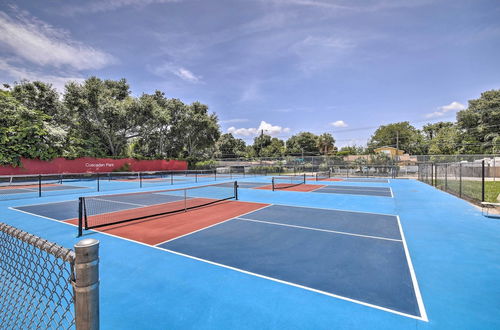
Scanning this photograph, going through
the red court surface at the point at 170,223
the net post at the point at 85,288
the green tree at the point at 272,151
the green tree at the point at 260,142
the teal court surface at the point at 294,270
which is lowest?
the teal court surface at the point at 294,270

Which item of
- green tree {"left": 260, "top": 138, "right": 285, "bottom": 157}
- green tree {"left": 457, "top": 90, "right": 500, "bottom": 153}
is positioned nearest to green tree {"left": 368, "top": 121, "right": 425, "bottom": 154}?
green tree {"left": 457, "top": 90, "right": 500, "bottom": 153}

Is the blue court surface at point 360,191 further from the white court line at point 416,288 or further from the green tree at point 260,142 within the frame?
the green tree at point 260,142

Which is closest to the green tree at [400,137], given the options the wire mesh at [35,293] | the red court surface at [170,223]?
the red court surface at [170,223]

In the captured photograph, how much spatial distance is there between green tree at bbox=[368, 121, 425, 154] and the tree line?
47.9 ft

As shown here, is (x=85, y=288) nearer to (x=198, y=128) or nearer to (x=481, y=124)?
(x=198, y=128)

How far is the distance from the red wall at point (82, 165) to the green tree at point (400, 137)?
7212 centimetres

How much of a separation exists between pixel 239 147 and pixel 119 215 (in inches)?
2905

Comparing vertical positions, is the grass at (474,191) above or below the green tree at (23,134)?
below

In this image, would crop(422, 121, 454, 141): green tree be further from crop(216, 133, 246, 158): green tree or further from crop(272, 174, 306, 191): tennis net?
crop(272, 174, 306, 191): tennis net

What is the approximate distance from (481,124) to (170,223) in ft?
217

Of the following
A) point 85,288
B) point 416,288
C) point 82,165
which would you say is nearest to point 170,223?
point 416,288

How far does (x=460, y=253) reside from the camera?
609 centimetres

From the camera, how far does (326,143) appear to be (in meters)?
87.9

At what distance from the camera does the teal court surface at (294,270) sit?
365 cm
